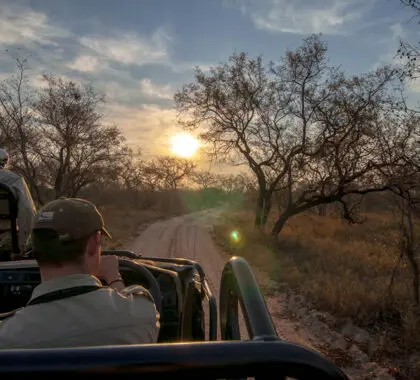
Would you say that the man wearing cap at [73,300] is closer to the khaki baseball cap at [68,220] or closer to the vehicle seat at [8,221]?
the khaki baseball cap at [68,220]

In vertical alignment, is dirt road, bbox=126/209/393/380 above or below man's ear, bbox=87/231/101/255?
below

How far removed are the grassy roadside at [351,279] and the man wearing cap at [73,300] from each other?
494 centimetres

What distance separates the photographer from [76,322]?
1379 millimetres

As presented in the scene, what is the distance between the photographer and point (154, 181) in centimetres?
7038

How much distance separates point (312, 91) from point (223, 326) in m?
15.3

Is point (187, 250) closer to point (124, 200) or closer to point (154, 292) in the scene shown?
point (154, 292)

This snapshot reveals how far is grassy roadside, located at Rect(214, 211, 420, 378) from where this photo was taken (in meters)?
6.34

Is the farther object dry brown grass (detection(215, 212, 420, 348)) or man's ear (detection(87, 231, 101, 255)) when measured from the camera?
dry brown grass (detection(215, 212, 420, 348))

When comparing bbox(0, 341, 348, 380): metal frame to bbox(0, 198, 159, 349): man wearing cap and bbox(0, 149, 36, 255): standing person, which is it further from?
bbox(0, 149, 36, 255): standing person

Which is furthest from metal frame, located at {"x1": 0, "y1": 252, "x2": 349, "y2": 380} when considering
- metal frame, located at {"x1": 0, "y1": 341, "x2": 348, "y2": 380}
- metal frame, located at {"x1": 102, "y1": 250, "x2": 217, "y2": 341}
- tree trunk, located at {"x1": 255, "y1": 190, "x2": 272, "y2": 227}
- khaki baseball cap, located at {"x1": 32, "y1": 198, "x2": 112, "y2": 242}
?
tree trunk, located at {"x1": 255, "y1": 190, "x2": 272, "y2": 227}

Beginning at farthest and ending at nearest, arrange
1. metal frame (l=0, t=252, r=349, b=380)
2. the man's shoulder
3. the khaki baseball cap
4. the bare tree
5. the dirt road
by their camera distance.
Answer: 1. the bare tree
2. the dirt road
3. the man's shoulder
4. the khaki baseball cap
5. metal frame (l=0, t=252, r=349, b=380)

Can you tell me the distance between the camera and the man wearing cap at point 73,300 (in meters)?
1.39

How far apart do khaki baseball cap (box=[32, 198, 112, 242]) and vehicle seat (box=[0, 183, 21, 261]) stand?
247 centimetres

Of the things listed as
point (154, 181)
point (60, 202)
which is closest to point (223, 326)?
point (60, 202)
